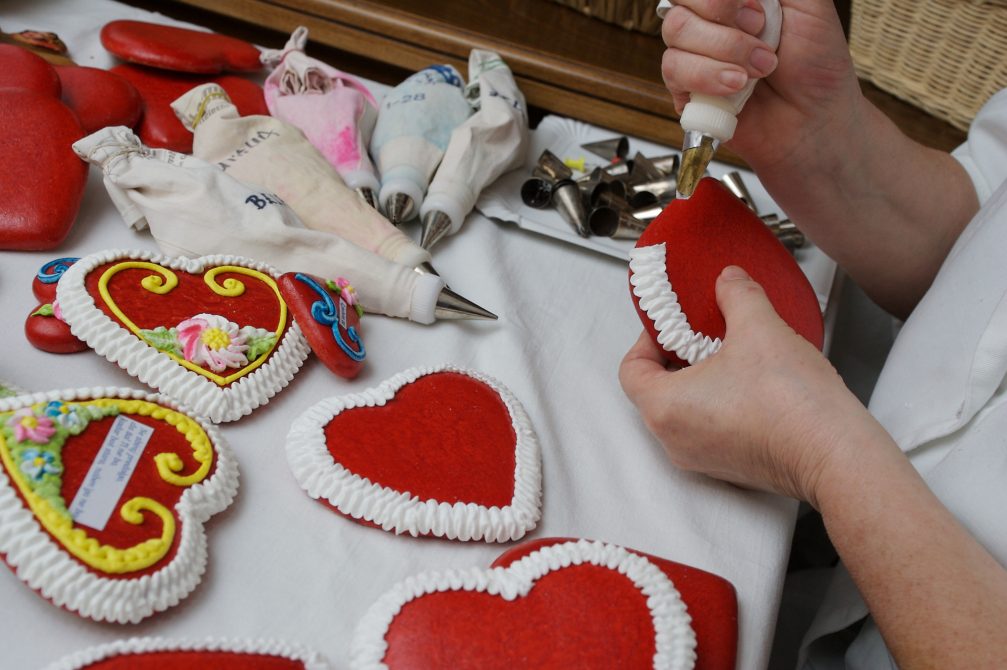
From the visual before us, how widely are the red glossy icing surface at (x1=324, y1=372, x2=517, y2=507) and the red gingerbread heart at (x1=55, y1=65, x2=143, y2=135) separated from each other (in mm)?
533

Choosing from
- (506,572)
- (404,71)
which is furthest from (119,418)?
(404,71)

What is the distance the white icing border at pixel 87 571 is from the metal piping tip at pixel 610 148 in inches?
32.2

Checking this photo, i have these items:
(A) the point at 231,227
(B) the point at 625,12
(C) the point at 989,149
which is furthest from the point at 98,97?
(C) the point at 989,149

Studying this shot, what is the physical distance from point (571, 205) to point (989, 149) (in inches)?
19.6

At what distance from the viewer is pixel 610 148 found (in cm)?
122

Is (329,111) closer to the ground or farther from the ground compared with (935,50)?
closer to the ground

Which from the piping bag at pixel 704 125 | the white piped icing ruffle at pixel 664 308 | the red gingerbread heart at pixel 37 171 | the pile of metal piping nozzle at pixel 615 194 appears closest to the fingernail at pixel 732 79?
the piping bag at pixel 704 125

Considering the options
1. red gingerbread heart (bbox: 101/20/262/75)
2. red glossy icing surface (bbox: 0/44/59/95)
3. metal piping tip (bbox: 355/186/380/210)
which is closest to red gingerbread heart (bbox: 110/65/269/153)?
red gingerbread heart (bbox: 101/20/262/75)

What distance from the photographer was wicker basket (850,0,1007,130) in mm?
1129

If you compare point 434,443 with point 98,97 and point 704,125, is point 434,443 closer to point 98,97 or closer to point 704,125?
point 704,125

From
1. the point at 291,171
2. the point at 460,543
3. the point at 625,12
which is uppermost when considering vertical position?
the point at 625,12

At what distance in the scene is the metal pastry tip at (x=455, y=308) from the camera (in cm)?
87

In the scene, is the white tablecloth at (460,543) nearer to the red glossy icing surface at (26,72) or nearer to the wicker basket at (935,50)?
the red glossy icing surface at (26,72)

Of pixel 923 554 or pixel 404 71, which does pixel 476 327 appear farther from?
pixel 404 71
